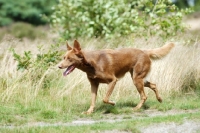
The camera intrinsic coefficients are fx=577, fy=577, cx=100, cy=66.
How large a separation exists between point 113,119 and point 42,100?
7.04 ft

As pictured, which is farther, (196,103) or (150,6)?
(150,6)

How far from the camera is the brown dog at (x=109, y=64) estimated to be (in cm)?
1133

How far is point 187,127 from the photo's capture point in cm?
1017

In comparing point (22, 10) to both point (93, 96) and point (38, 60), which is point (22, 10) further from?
point (93, 96)

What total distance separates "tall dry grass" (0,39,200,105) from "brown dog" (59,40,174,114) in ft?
2.95

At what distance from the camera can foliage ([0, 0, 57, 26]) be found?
39.9m

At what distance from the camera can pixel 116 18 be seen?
18.5 m

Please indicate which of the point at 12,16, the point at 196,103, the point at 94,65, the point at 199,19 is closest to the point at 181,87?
the point at 196,103

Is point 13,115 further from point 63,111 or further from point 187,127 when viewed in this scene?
point 187,127

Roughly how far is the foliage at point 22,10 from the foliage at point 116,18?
1987 cm

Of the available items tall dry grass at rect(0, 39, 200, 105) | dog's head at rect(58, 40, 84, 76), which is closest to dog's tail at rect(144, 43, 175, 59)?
tall dry grass at rect(0, 39, 200, 105)

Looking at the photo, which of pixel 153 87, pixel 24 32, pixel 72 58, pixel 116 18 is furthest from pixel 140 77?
pixel 24 32

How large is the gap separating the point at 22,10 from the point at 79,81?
91.6ft

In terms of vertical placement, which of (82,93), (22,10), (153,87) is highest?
(22,10)
